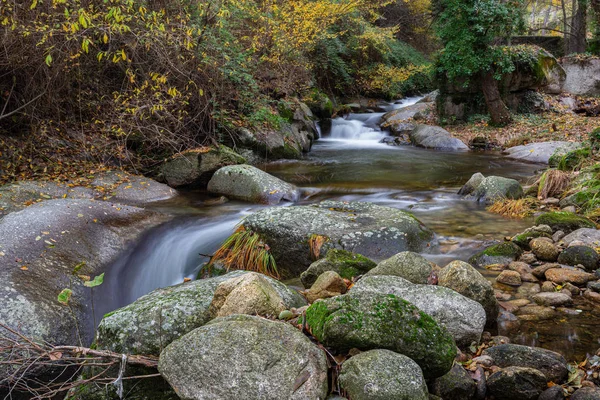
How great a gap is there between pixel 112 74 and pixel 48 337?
772 cm

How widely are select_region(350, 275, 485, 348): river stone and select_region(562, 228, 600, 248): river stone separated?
2434 mm

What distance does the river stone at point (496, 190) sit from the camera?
7.62 meters

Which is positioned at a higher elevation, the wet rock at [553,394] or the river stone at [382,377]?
the river stone at [382,377]

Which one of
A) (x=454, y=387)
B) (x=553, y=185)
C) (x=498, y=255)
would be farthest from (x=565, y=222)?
(x=454, y=387)

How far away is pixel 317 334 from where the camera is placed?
2.73 m

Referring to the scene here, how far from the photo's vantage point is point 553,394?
2682 millimetres

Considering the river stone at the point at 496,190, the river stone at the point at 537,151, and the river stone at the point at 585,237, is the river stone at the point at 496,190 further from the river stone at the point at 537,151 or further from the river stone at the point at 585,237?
the river stone at the point at 537,151

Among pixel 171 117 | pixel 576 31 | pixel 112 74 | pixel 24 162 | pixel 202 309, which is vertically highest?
pixel 576 31

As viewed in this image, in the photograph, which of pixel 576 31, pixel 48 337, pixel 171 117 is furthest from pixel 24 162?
pixel 576 31

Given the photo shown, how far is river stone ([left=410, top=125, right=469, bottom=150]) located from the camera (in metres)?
15.2

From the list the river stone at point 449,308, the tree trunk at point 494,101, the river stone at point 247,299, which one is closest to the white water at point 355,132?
the tree trunk at point 494,101

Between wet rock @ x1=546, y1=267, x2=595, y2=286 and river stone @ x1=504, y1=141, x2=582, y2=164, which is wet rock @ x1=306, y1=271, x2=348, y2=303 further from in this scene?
river stone @ x1=504, y1=141, x2=582, y2=164

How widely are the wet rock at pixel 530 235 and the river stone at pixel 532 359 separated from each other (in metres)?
2.54

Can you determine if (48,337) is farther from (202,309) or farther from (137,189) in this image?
(137,189)
